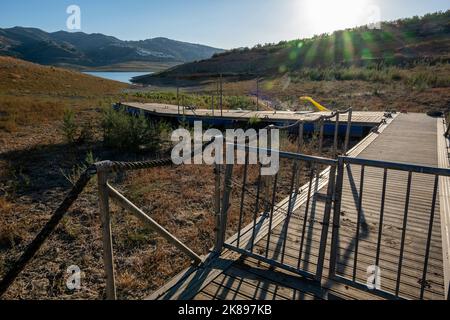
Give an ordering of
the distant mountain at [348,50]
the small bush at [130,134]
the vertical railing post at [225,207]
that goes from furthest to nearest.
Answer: the distant mountain at [348,50], the small bush at [130,134], the vertical railing post at [225,207]

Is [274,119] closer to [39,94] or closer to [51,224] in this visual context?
[51,224]

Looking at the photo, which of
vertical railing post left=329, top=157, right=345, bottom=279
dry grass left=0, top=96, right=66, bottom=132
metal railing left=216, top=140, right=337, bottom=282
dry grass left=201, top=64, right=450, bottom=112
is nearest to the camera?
vertical railing post left=329, top=157, right=345, bottom=279

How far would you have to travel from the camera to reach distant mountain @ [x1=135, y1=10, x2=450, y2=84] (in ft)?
164

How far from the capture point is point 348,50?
194ft

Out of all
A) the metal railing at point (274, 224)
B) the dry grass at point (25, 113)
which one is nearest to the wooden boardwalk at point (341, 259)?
the metal railing at point (274, 224)

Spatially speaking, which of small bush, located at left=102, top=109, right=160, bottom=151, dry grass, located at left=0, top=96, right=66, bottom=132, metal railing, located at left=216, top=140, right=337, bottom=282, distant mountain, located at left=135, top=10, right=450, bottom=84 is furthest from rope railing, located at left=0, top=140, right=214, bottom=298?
distant mountain, located at left=135, top=10, right=450, bottom=84

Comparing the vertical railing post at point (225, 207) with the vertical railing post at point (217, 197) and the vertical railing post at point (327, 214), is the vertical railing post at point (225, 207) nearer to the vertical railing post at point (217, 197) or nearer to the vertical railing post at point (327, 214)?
the vertical railing post at point (217, 197)

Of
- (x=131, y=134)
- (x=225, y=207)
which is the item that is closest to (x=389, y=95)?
(x=131, y=134)

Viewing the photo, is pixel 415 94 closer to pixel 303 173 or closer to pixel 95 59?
pixel 303 173

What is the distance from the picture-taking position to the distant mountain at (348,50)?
Answer: 50125mm

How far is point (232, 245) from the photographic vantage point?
352 cm

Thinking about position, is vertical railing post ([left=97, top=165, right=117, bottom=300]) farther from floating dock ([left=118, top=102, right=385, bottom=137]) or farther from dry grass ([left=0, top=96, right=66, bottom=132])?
dry grass ([left=0, top=96, right=66, bottom=132])

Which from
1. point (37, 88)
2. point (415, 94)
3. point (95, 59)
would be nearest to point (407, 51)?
point (415, 94)
